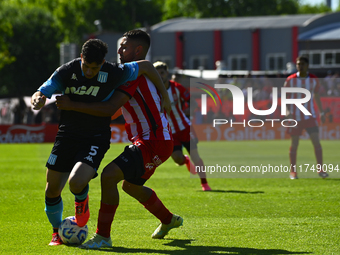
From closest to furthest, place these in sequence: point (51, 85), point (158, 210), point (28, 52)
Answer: point (51, 85) → point (158, 210) → point (28, 52)

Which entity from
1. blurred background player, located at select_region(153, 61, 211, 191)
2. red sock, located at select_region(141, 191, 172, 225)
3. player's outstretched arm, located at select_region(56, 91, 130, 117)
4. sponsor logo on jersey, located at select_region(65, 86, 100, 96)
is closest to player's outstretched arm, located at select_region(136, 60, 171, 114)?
player's outstretched arm, located at select_region(56, 91, 130, 117)

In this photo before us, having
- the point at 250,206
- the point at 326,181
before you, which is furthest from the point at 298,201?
the point at 326,181

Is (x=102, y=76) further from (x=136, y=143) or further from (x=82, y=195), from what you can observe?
(x=82, y=195)

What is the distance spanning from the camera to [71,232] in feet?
17.2

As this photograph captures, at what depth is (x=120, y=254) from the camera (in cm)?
488

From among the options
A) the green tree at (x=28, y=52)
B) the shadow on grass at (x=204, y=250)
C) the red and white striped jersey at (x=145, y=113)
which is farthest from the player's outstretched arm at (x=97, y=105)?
the green tree at (x=28, y=52)

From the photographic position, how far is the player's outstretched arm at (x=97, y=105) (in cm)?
494

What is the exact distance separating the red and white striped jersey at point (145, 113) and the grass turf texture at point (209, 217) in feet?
3.53

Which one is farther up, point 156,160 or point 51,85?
point 51,85

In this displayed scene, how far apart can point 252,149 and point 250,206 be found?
11.4 m

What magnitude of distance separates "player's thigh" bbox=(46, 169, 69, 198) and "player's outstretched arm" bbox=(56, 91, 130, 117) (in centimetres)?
64

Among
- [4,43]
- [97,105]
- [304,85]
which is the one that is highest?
[4,43]

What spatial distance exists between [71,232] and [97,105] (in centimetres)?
126

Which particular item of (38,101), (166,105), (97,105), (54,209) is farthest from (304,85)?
(38,101)
